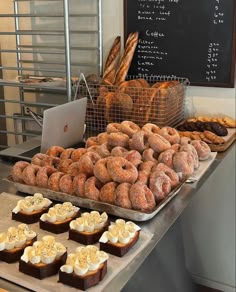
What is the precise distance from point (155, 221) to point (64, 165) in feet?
1.11

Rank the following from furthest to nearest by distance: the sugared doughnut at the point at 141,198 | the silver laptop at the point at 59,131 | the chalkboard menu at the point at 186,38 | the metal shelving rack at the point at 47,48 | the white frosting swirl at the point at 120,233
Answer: the metal shelving rack at the point at 47,48
the chalkboard menu at the point at 186,38
the silver laptop at the point at 59,131
the sugared doughnut at the point at 141,198
the white frosting swirl at the point at 120,233

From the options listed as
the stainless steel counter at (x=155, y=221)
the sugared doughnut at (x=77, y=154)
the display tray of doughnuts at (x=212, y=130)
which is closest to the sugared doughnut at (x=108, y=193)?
the stainless steel counter at (x=155, y=221)

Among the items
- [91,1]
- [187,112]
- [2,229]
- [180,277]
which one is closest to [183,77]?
[187,112]

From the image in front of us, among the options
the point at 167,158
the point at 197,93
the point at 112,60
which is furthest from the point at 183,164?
the point at 112,60

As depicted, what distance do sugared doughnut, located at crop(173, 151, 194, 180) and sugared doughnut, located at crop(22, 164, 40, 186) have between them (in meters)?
0.41

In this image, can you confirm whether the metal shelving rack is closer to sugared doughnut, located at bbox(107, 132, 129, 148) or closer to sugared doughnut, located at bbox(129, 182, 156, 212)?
sugared doughnut, located at bbox(107, 132, 129, 148)

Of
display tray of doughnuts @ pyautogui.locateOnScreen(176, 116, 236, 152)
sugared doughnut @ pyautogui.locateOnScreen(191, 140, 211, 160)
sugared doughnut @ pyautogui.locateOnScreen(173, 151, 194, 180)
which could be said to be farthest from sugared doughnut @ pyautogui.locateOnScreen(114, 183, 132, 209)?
display tray of doughnuts @ pyautogui.locateOnScreen(176, 116, 236, 152)

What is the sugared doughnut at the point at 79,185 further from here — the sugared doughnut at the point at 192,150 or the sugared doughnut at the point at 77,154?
the sugared doughnut at the point at 192,150

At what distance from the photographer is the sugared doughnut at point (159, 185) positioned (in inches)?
42.3

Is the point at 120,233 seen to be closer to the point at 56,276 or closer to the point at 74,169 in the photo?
the point at 56,276

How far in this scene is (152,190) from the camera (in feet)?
3.52

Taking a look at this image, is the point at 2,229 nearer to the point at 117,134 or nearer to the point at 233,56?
the point at 117,134

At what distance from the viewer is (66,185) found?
3.67ft

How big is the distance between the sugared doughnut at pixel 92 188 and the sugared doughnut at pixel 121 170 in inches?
2.1
